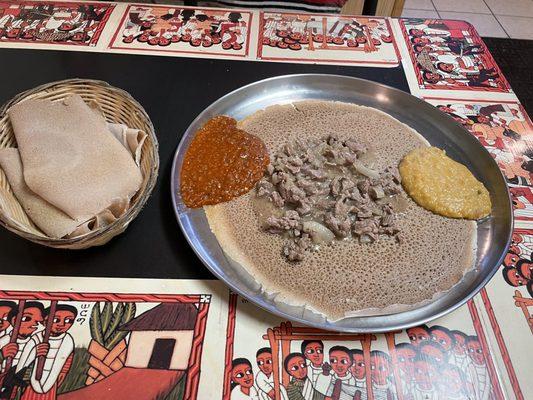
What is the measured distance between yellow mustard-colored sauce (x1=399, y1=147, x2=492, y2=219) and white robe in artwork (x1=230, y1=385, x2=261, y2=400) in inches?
28.5

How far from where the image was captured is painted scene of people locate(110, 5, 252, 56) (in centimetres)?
172

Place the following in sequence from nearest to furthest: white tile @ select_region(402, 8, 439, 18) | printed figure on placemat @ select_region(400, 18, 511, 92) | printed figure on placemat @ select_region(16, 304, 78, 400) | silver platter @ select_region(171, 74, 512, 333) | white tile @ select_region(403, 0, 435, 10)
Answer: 1. printed figure on placemat @ select_region(16, 304, 78, 400)
2. silver platter @ select_region(171, 74, 512, 333)
3. printed figure on placemat @ select_region(400, 18, 511, 92)
4. white tile @ select_region(402, 8, 439, 18)
5. white tile @ select_region(403, 0, 435, 10)

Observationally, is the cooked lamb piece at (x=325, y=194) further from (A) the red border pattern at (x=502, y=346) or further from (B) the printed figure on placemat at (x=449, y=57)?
(B) the printed figure on placemat at (x=449, y=57)

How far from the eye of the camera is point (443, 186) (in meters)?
1.27

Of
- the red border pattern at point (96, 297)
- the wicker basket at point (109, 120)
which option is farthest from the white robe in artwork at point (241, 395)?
the wicker basket at point (109, 120)

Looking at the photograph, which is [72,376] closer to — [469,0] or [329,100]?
[329,100]

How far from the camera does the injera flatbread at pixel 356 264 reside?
105cm

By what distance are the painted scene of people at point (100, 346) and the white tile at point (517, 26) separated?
359cm

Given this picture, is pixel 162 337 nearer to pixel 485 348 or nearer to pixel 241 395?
pixel 241 395

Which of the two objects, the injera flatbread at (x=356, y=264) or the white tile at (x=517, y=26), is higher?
the white tile at (x=517, y=26)

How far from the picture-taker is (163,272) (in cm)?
108

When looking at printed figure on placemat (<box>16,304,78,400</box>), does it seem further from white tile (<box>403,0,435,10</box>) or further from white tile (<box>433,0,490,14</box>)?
white tile (<box>433,0,490,14</box>)

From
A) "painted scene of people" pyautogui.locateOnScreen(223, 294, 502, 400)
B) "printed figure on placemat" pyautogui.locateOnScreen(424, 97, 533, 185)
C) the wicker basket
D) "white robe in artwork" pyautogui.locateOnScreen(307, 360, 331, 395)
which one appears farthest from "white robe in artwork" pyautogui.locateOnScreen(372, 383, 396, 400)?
"printed figure on placemat" pyautogui.locateOnScreen(424, 97, 533, 185)

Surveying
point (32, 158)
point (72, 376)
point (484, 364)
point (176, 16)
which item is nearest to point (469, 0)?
point (176, 16)
